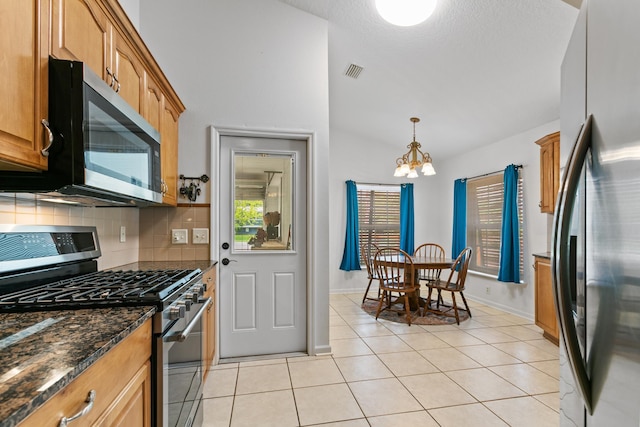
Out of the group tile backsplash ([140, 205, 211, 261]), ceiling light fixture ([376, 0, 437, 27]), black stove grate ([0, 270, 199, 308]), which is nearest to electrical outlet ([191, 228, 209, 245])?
tile backsplash ([140, 205, 211, 261])

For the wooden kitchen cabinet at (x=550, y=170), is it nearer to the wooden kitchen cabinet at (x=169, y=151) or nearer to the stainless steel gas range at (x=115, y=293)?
the stainless steel gas range at (x=115, y=293)

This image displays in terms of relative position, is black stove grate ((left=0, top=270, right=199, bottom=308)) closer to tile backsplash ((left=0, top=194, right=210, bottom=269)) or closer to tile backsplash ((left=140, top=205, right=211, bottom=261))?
tile backsplash ((left=0, top=194, right=210, bottom=269))

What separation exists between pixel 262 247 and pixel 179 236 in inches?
27.2

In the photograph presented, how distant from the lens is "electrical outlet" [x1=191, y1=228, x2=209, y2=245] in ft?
8.75

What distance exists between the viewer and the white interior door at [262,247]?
2773 mm

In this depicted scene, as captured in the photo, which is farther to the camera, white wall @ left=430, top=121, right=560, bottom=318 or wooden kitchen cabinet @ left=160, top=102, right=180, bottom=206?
white wall @ left=430, top=121, right=560, bottom=318

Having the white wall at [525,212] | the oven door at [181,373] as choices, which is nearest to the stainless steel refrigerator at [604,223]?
the oven door at [181,373]

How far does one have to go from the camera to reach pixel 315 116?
288cm

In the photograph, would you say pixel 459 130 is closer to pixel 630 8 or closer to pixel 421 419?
pixel 421 419

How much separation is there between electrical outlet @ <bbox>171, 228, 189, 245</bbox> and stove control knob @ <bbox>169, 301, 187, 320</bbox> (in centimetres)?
137

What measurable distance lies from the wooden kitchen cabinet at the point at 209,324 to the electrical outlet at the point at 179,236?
0.37m

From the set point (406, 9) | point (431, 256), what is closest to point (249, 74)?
point (406, 9)

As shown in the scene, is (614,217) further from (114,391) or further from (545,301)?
(545,301)

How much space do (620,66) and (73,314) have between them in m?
1.61
